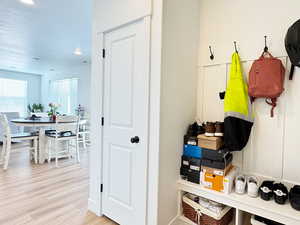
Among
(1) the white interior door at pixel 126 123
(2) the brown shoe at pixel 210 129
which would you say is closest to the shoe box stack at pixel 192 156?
(2) the brown shoe at pixel 210 129

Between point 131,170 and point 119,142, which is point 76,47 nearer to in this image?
point 119,142

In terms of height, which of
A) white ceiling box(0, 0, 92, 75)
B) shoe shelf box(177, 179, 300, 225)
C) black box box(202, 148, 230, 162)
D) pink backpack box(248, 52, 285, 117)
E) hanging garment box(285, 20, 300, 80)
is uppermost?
white ceiling box(0, 0, 92, 75)

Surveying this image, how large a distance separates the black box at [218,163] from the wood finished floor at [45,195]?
1.18 meters

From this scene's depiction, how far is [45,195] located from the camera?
2.40m

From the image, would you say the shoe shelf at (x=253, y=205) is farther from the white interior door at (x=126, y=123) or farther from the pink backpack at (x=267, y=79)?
the pink backpack at (x=267, y=79)

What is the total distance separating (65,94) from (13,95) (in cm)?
224

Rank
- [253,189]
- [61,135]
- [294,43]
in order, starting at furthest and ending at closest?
[61,135] < [253,189] < [294,43]

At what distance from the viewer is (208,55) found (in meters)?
2.00

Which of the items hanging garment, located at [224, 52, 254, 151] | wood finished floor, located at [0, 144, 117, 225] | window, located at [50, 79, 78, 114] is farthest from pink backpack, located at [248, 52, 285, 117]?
window, located at [50, 79, 78, 114]

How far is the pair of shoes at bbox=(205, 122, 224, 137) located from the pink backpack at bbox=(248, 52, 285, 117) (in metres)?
0.41

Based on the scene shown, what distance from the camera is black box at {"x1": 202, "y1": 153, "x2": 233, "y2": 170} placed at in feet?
5.31

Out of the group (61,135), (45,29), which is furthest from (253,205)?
(45,29)

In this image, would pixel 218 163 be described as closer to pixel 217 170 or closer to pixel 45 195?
pixel 217 170

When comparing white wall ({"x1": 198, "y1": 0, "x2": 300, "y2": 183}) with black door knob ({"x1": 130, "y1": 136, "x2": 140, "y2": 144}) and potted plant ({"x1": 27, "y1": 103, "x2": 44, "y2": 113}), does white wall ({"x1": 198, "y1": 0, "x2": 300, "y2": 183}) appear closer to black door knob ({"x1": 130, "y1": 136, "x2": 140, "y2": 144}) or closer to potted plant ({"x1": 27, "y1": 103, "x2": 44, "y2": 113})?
black door knob ({"x1": 130, "y1": 136, "x2": 140, "y2": 144})
